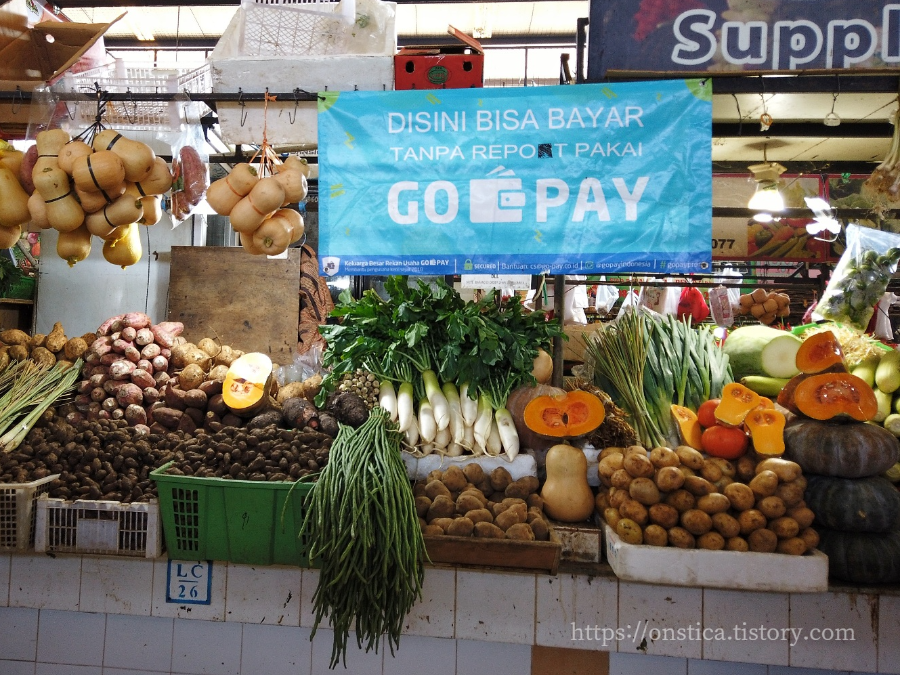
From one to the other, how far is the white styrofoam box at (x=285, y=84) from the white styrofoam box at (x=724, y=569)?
8.52ft

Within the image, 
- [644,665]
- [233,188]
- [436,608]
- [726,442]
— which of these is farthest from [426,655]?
[233,188]

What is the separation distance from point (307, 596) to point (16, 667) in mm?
1588

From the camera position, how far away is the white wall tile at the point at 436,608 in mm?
2801

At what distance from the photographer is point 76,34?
3494mm

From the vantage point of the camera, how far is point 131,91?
3381 millimetres

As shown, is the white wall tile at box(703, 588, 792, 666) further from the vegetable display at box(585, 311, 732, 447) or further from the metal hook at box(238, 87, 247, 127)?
the metal hook at box(238, 87, 247, 127)

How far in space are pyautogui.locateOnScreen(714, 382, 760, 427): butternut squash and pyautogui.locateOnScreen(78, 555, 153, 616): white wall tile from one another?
9.32 feet

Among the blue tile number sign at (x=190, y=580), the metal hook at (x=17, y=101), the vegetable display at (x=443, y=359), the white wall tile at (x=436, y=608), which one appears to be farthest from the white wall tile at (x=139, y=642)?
the metal hook at (x=17, y=101)

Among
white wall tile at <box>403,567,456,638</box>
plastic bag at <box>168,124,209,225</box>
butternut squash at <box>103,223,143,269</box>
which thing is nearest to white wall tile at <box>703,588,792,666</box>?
white wall tile at <box>403,567,456,638</box>

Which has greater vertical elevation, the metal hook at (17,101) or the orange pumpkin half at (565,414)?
the metal hook at (17,101)

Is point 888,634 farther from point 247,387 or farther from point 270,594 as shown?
point 247,387

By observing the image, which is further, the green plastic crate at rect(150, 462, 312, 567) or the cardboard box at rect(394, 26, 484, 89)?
the cardboard box at rect(394, 26, 484, 89)

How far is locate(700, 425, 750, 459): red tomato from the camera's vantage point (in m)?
2.95

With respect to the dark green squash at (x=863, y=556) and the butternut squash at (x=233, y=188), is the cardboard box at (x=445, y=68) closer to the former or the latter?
the butternut squash at (x=233, y=188)
